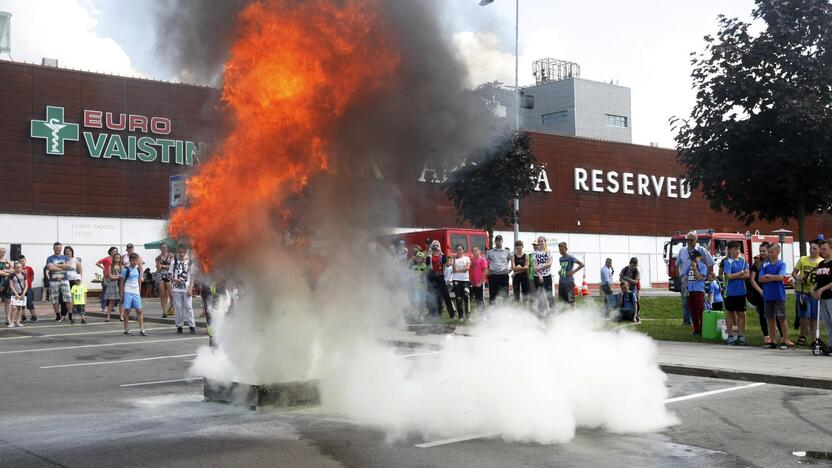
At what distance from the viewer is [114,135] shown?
34469 mm

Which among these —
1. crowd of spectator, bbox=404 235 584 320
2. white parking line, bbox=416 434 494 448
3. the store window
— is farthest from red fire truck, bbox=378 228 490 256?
white parking line, bbox=416 434 494 448

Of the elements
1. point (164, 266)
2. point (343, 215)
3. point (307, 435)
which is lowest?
point (307, 435)

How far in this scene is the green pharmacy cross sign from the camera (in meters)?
32.8

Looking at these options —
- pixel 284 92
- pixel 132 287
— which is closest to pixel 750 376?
pixel 284 92

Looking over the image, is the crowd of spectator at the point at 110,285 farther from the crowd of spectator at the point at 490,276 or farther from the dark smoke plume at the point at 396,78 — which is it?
the dark smoke plume at the point at 396,78

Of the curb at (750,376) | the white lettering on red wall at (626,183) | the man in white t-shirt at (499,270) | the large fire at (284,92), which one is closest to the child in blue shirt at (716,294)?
the man in white t-shirt at (499,270)

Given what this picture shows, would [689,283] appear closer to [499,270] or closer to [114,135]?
[499,270]

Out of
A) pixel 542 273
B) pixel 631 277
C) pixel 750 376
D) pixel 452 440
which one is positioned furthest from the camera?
pixel 631 277

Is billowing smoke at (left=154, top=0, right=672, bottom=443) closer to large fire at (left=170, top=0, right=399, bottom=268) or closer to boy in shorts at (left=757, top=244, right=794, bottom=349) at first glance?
large fire at (left=170, top=0, right=399, bottom=268)

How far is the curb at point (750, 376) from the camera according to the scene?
9.47 m

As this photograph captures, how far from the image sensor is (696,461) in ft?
19.0

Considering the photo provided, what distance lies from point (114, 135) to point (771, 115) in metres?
26.3

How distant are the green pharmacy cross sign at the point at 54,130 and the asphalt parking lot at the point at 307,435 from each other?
25601 mm

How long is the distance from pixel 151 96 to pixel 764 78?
83.4ft
